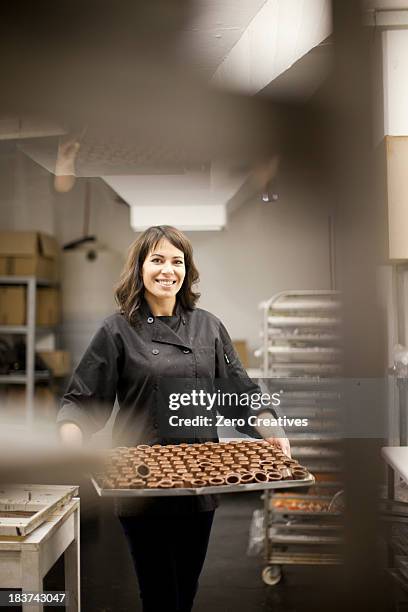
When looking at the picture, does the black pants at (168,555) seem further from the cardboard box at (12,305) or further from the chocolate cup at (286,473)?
the cardboard box at (12,305)

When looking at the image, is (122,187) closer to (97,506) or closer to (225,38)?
(225,38)

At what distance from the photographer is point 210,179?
2.10m

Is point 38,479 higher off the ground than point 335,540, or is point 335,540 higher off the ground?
point 38,479

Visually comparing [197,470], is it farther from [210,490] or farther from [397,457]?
[397,457]

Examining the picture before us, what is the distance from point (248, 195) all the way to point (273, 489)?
0.88 metres

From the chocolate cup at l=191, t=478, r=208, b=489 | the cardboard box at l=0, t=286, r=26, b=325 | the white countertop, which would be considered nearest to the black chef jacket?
the chocolate cup at l=191, t=478, r=208, b=489

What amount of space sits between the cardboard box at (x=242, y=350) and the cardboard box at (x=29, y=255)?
22.3 inches

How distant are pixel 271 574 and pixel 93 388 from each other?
2.55 feet

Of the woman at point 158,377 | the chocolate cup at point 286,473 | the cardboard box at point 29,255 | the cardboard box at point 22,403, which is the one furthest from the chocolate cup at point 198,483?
the cardboard box at point 29,255

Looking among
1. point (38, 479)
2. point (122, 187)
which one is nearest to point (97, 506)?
point (38, 479)

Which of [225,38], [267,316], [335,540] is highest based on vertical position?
[225,38]

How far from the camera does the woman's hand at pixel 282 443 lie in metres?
2.10

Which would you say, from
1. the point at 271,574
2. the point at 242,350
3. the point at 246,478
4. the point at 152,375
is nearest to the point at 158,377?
the point at 152,375

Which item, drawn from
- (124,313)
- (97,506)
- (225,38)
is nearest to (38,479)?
(97,506)
